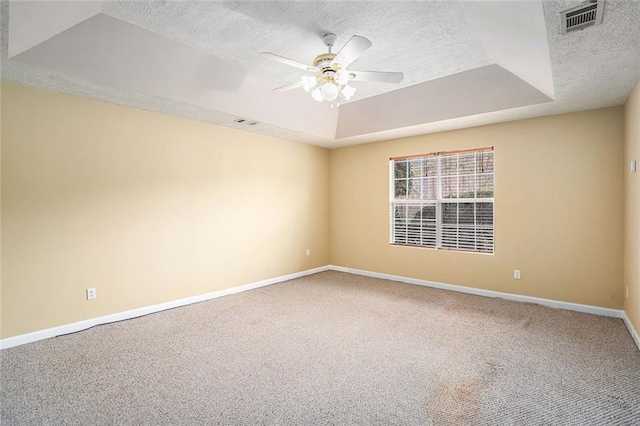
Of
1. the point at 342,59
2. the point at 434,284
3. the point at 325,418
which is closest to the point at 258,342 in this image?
the point at 325,418

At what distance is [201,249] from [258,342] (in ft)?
6.09

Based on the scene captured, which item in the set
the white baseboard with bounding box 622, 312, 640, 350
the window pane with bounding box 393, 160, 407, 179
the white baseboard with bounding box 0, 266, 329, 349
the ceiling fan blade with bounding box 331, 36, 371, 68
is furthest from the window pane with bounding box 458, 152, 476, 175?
the white baseboard with bounding box 0, 266, 329, 349

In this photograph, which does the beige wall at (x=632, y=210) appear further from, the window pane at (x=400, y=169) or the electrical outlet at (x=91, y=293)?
the electrical outlet at (x=91, y=293)

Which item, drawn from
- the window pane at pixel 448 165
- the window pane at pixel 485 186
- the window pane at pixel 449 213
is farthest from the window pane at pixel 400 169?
the window pane at pixel 485 186

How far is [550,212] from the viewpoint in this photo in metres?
4.05

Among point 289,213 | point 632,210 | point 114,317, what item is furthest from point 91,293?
point 632,210

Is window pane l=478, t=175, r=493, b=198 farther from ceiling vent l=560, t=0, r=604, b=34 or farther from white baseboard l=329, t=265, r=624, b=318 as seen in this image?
ceiling vent l=560, t=0, r=604, b=34

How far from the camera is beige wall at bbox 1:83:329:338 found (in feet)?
9.98

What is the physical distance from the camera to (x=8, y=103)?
296 centimetres

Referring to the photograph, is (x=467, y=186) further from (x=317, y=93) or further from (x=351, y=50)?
(x=351, y=50)

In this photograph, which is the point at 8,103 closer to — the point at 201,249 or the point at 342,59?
the point at 201,249

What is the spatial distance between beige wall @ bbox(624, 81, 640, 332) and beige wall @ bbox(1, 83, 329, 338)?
14.1ft

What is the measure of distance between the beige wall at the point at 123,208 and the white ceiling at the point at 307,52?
32 cm

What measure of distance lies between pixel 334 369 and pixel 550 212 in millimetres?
3358
